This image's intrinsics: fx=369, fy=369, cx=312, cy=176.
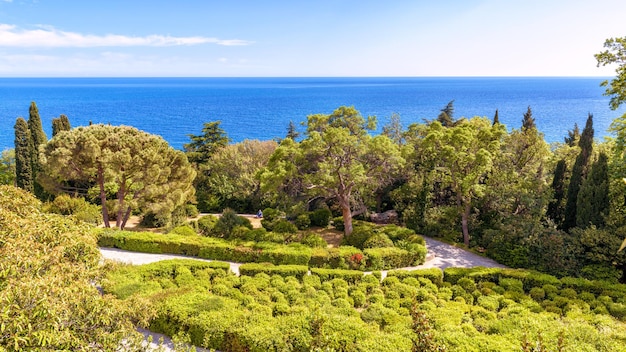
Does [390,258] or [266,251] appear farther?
[390,258]

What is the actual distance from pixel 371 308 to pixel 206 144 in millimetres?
28772

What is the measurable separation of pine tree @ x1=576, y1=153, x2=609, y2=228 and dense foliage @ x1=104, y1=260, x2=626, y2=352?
5725mm

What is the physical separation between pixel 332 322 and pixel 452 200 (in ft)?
61.9

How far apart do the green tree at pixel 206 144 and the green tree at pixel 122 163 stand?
1397cm

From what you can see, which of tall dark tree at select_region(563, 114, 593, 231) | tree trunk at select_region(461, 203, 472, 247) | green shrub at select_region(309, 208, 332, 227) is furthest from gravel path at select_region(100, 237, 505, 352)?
green shrub at select_region(309, 208, 332, 227)

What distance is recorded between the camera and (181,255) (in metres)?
20.3

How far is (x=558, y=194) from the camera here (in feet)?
79.9

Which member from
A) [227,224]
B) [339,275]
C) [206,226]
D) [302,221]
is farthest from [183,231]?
[339,275]

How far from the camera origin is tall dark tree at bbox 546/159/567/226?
24.2 m

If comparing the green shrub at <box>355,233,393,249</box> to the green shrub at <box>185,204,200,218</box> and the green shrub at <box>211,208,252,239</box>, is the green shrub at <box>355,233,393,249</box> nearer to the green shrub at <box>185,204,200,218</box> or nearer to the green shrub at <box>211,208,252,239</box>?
the green shrub at <box>211,208,252,239</box>

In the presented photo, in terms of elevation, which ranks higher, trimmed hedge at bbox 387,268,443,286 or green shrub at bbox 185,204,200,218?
trimmed hedge at bbox 387,268,443,286

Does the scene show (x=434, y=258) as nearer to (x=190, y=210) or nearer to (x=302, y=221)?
(x=302, y=221)

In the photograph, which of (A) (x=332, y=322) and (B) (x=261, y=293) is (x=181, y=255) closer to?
(B) (x=261, y=293)

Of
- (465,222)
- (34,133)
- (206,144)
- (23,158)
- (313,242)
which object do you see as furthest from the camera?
(206,144)
